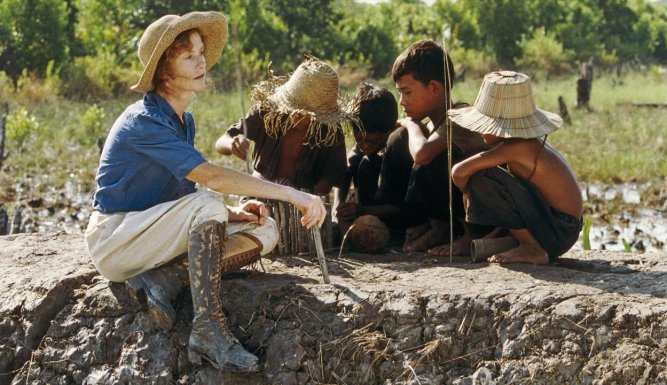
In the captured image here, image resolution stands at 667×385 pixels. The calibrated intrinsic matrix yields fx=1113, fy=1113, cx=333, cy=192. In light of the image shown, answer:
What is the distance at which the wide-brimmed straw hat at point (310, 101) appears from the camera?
4.86 m

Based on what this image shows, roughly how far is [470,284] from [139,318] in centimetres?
127

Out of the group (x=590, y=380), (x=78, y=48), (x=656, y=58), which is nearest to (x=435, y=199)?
(x=590, y=380)

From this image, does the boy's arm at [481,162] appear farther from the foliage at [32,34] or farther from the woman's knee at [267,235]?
the foliage at [32,34]

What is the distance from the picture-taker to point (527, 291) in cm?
405

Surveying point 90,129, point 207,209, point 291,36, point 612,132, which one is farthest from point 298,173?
point 291,36

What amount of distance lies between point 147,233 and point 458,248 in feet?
4.81

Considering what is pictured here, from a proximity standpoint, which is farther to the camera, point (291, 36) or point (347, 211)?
point (291, 36)

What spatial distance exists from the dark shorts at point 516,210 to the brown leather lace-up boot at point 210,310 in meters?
1.14

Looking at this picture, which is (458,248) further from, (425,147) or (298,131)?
(298,131)

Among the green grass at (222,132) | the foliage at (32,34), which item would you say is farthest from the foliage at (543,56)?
the foliage at (32,34)

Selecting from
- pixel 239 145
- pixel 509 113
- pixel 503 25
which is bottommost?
pixel 239 145

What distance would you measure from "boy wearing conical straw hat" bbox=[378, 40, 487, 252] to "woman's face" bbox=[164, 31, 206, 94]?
116 centimetres

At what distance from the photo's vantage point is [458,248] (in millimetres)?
4863

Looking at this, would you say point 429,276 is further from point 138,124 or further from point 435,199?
point 138,124
